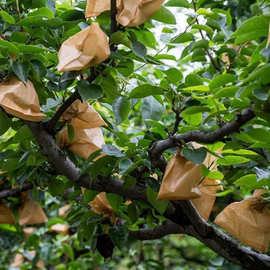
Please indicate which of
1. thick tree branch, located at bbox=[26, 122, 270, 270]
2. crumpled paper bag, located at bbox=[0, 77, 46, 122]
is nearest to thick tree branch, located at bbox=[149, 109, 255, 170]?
thick tree branch, located at bbox=[26, 122, 270, 270]

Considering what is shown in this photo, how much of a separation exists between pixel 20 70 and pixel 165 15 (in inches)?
11.8

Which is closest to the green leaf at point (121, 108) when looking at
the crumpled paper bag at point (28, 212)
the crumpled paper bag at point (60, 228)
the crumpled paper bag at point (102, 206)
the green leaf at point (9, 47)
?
the green leaf at point (9, 47)

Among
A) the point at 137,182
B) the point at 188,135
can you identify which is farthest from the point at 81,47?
the point at 137,182

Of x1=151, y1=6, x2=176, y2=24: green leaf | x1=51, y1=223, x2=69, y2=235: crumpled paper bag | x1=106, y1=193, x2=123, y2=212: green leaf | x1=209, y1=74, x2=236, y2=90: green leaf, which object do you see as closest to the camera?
x1=209, y1=74, x2=236, y2=90: green leaf

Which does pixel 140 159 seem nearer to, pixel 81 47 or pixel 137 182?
pixel 137 182

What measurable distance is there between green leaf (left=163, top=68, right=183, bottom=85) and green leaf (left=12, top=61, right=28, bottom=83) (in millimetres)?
276

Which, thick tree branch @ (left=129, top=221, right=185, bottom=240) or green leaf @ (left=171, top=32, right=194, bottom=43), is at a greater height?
green leaf @ (left=171, top=32, right=194, bottom=43)

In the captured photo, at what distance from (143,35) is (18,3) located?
29 cm

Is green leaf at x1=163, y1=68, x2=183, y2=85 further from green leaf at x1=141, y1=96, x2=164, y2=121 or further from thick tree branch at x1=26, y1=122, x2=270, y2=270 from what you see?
thick tree branch at x1=26, y1=122, x2=270, y2=270

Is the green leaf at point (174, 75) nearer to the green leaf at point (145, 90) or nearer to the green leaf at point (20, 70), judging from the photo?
the green leaf at point (145, 90)

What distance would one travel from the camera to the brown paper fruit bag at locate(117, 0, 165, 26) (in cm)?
81

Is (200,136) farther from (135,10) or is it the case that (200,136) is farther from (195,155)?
(135,10)

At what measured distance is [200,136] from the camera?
0.78 meters

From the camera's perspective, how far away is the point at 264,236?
0.97 metres
